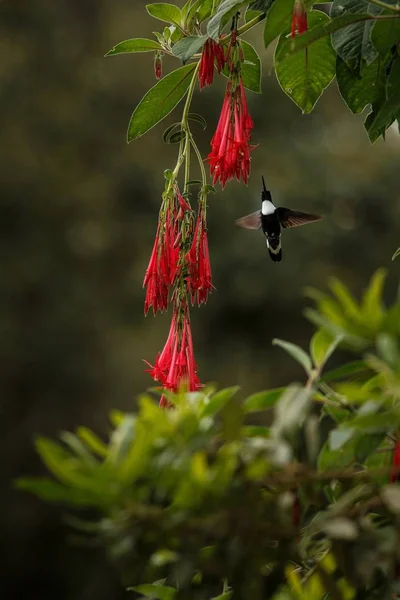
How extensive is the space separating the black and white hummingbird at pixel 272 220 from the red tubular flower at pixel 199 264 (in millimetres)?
263

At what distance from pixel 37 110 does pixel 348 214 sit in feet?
7.91

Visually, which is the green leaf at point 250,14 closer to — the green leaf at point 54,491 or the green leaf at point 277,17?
the green leaf at point 277,17

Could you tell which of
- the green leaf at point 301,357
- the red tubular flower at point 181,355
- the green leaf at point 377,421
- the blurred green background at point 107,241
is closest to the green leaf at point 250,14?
the red tubular flower at point 181,355

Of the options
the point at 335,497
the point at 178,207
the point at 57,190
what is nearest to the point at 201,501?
the point at 335,497

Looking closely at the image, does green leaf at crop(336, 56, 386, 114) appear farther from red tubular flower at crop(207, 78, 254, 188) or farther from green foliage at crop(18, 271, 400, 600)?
green foliage at crop(18, 271, 400, 600)

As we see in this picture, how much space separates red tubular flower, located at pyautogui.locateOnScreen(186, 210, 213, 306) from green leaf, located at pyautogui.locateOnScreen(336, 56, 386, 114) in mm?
165

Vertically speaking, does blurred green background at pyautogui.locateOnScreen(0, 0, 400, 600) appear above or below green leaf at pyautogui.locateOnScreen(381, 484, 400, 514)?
above

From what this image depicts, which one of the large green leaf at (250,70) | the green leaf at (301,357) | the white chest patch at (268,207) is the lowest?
the green leaf at (301,357)

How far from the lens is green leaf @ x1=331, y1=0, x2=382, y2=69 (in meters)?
0.70

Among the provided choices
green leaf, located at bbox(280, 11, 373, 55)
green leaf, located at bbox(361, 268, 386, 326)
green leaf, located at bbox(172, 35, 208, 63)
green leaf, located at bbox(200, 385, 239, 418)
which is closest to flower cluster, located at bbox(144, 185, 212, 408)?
green leaf, located at bbox(172, 35, 208, 63)

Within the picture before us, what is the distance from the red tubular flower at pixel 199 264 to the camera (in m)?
0.81

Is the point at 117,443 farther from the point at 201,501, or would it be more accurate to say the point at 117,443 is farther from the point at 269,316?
the point at 269,316

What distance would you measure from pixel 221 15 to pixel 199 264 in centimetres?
22

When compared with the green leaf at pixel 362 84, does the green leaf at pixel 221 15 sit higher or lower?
higher
